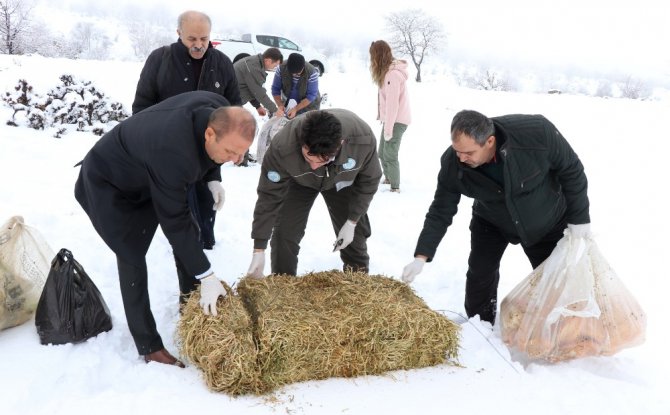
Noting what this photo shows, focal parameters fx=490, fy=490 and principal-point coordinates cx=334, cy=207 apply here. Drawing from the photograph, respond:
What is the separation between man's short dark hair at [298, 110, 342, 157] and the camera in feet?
7.53

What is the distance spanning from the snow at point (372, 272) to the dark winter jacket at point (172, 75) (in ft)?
3.91

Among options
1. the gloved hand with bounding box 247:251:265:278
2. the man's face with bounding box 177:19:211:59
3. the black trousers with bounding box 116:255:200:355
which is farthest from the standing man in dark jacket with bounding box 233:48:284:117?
the black trousers with bounding box 116:255:200:355

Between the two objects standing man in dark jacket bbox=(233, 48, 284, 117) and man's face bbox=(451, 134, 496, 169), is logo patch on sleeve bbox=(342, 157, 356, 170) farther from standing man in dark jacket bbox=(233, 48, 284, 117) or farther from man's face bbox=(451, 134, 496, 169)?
standing man in dark jacket bbox=(233, 48, 284, 117)

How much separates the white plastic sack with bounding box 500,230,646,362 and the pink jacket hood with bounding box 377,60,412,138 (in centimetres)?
319

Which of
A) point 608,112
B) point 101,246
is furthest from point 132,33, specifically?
point 101,246

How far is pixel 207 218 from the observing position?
12.3 feet

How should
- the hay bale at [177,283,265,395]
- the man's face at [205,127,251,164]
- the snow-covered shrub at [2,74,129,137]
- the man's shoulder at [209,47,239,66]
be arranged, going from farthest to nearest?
the snow-covered shrub at [2,74,129,137], the man's shoulder at [209,47,239,66], the hay bale at [177,283,265,395], the man's face at [205,127,251,164]

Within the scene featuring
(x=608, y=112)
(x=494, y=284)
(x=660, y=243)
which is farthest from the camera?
(x=608, y=112)

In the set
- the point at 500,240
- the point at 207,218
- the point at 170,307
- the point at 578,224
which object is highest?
the point at 578,224

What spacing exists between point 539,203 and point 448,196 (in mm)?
485

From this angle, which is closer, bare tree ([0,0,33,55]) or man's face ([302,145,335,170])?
man's face ([302,145,335,170])

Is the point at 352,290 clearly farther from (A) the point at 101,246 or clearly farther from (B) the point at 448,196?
(A) the point at 101,246

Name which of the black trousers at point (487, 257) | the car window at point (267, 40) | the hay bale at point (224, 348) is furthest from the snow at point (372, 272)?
the car window at point (267, 40)

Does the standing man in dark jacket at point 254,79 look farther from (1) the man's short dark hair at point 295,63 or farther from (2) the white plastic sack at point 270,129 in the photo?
(1) the man's short dark hair at point 295,63
